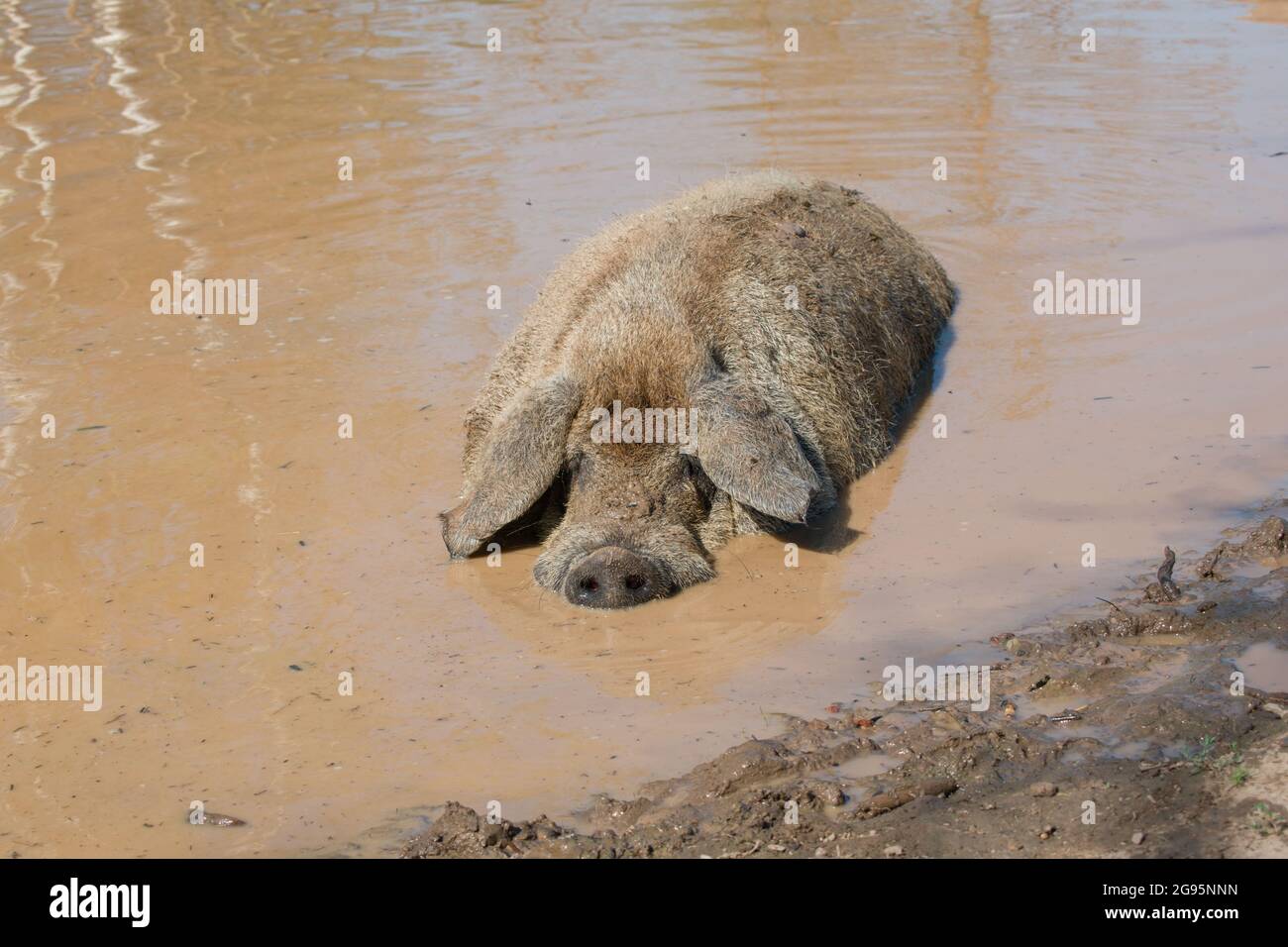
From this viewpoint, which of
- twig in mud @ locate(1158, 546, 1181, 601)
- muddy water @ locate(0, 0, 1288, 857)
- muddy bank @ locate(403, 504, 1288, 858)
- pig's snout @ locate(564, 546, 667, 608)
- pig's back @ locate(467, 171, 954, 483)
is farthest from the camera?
pig's back @ locate(467, 171, 954, 483)

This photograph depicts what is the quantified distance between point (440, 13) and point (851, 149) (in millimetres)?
7900

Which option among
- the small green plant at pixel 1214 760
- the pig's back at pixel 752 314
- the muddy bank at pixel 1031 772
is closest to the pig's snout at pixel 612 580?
the pig's back at pixel 752 314

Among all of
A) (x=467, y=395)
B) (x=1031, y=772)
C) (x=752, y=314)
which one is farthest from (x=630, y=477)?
(x=1031, y=772)

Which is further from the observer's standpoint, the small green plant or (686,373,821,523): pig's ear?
(686,373,821,523): pig's ear

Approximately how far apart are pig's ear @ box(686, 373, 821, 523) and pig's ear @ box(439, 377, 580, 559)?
0.58 metres

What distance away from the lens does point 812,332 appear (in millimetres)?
7320

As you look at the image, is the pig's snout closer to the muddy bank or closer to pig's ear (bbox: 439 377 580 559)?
pig's ear (bbox: 439 377 580 559)

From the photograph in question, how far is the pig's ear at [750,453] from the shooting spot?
6.21 metres

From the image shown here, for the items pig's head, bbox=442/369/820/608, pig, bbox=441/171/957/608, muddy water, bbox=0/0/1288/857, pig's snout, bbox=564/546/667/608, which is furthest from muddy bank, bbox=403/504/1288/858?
pig, bbox=441/171/957/608

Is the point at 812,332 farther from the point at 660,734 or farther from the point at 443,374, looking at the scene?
the point at 660,734

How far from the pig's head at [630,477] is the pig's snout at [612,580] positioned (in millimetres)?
53

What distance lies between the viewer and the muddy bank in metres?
3.99

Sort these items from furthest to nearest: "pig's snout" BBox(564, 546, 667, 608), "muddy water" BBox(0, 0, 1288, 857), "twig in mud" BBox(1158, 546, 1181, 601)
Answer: "pig's snout" BBox(564, 546, 667, 608) < "twig in mud" BBox(1158, 546, 1181, 601) < "muddy water" BBox(0, 0, 1288, 857)

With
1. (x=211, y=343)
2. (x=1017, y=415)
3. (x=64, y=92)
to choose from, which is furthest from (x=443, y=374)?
(x=64, y=92)
